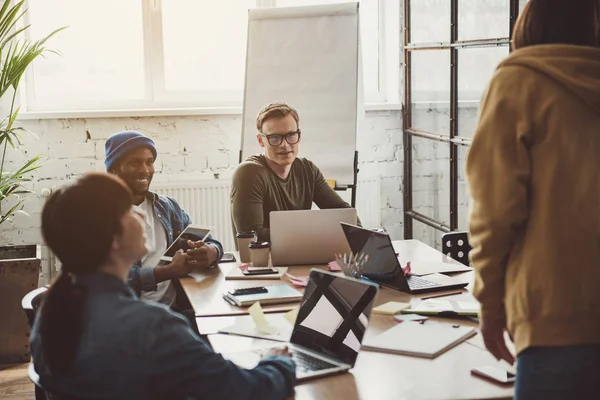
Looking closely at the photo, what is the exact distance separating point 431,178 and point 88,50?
2125 millimetres

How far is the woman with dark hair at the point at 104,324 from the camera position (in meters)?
1.34

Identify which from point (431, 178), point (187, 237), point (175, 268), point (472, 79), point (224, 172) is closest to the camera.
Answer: point (175, 268)

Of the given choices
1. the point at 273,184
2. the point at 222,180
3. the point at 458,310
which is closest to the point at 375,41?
the point at 222,180

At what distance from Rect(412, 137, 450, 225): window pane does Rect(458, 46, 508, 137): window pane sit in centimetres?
29

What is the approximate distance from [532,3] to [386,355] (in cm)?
85

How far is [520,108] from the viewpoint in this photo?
147 centimetres

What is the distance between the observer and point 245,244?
2967 millimetres

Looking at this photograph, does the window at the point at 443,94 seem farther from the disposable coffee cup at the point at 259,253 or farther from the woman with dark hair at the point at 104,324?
the woman with dark hair at the point at 104,324

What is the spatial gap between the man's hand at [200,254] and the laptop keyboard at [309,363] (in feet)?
3.11

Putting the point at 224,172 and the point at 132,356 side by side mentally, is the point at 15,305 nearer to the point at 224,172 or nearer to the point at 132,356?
the point at 224,172

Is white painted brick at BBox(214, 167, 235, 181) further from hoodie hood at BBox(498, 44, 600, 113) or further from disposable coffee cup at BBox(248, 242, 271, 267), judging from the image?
hoodie hood at BBox(498, 44, 600, 113)

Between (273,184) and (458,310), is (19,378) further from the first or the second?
(458,310)

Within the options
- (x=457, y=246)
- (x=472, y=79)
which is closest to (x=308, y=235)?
(x=457, y=246)

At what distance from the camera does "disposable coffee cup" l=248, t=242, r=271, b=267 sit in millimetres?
2832
